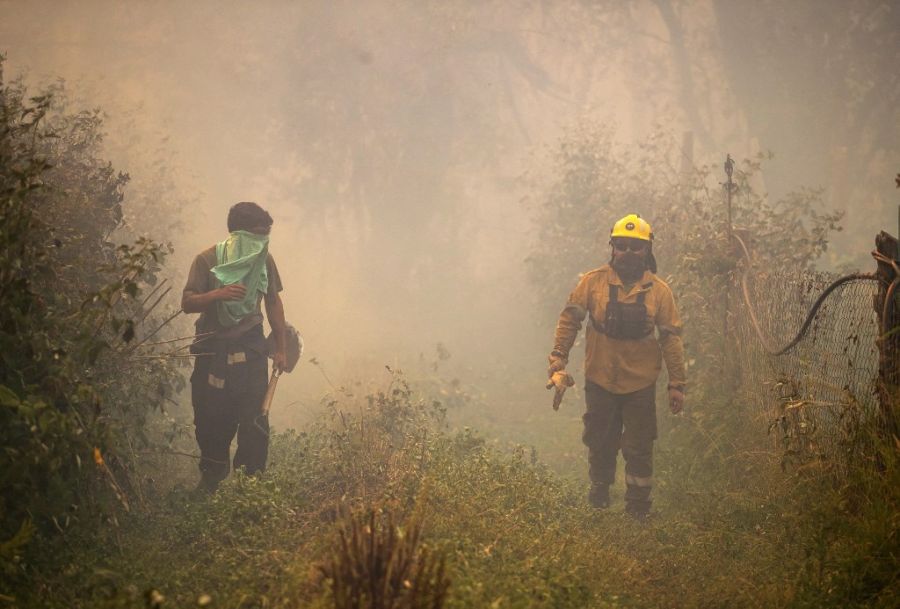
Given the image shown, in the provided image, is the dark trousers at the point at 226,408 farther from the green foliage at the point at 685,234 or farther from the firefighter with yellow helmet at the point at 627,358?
the green foliage at the point at 685,234

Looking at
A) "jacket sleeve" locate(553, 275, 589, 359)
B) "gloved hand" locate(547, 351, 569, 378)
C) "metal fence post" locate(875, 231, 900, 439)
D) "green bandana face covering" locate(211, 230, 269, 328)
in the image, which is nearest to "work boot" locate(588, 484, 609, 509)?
"gloved hand" locate(547, 351, 569, 378)

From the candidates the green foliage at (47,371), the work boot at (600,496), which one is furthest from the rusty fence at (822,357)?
the green foliage at (47,371)

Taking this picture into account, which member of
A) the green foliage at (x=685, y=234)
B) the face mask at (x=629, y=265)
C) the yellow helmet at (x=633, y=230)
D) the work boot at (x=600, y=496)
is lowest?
the work boot at (x=600, y=496)

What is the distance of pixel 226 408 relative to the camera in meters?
5.00

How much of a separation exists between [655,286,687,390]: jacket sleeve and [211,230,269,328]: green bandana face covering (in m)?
3.25

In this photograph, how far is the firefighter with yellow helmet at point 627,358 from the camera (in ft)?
17.9

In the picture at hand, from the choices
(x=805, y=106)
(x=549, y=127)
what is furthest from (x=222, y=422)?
(x=805, y=106)

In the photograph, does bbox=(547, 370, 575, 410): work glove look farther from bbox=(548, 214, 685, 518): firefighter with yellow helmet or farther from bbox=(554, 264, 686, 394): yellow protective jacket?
bbox=(554, 264, 686, 394): yellow protective jacket

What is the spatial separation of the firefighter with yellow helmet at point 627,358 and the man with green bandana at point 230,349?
245 cm

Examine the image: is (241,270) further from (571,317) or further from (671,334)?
(671,334)

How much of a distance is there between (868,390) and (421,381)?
7.16m

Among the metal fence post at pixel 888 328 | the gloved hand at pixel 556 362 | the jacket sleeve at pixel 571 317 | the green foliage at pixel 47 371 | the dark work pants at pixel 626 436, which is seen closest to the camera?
the green foliage at pixel 47 371

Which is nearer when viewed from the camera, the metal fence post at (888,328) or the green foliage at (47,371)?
the green foliage at (47,371)

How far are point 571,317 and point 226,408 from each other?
2929 millimetres
